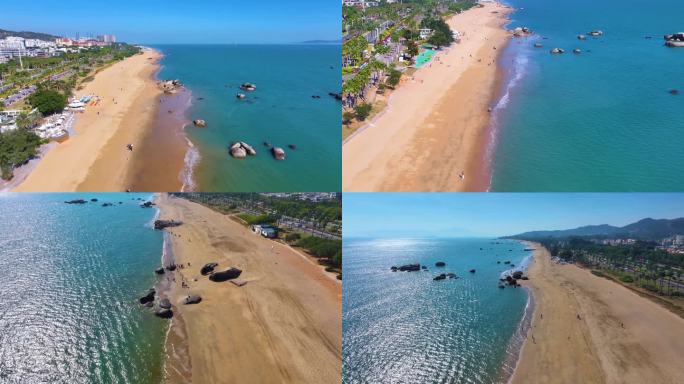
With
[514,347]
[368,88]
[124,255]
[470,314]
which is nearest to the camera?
[514,347]

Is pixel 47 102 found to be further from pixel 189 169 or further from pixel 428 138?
pixel 428 138

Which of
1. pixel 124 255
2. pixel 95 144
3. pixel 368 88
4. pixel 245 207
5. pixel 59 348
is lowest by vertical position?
pixel 59 348

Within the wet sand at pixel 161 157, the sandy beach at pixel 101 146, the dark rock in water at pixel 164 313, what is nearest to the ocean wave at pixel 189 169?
the wet sand at pixel 161 157

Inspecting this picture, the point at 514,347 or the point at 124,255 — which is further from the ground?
the point at 124,255

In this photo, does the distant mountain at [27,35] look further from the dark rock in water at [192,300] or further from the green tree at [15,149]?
the dark rock in water at [192,300]

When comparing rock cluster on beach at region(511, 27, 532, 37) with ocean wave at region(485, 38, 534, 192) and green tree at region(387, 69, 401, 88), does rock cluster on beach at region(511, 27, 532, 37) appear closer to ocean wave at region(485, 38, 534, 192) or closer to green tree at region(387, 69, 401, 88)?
ocean wave at region(485, 38, 534, 192)

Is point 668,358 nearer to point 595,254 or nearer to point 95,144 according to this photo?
point 595,254

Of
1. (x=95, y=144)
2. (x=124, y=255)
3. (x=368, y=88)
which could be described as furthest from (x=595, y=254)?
(x=95, y=144)
